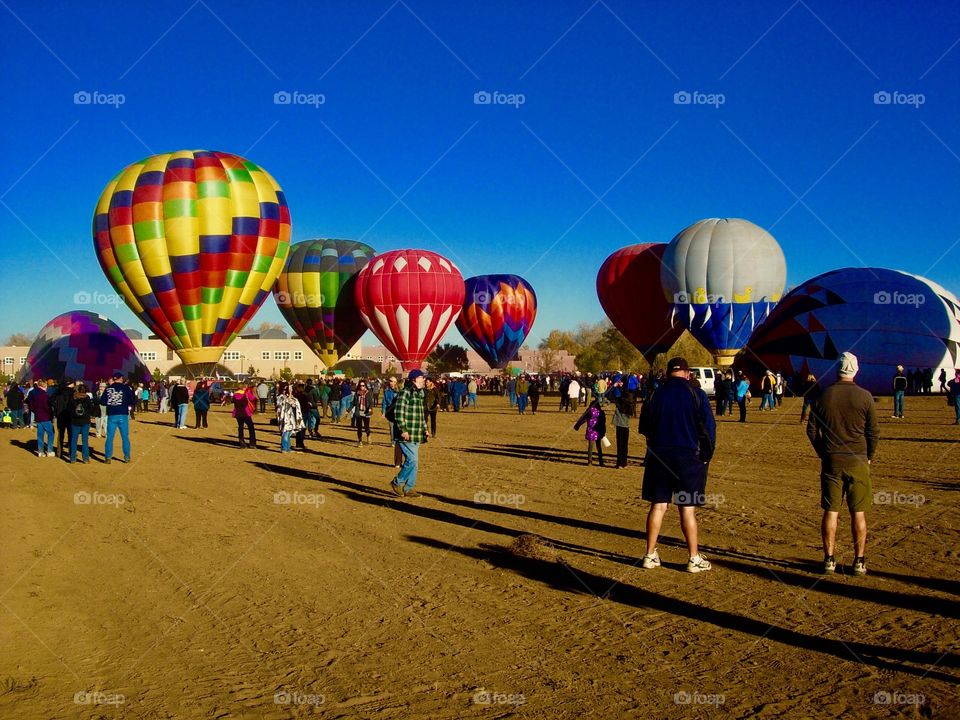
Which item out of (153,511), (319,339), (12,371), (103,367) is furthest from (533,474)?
(12,371)

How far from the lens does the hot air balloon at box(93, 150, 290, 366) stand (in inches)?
1286

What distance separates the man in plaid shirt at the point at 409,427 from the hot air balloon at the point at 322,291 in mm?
38421

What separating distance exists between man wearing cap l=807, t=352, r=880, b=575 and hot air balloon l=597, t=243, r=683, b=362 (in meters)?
40.5

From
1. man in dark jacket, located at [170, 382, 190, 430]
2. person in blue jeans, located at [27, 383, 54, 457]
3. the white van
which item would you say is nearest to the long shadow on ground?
person in blue jeans, located at [27, 383, 54, 457]

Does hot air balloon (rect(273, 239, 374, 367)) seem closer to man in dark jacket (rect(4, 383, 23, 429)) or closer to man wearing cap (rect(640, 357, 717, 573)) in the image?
man in dark jacket (rect(4, 383, 23, 429))

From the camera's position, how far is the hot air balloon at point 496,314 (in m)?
59.4

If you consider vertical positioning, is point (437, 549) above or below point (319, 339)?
below

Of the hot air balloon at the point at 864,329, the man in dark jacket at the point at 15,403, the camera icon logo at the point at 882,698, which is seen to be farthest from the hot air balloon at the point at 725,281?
the camera icon logo at the point at 882,698

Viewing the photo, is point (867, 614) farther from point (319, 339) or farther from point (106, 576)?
point (319, 339)

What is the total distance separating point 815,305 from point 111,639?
4341cm

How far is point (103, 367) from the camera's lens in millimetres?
42531

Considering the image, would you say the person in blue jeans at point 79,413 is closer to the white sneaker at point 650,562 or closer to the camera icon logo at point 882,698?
the white sneaker at point 650,562

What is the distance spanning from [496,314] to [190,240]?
1138 inches

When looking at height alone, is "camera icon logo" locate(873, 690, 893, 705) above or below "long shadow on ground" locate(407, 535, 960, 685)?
below
